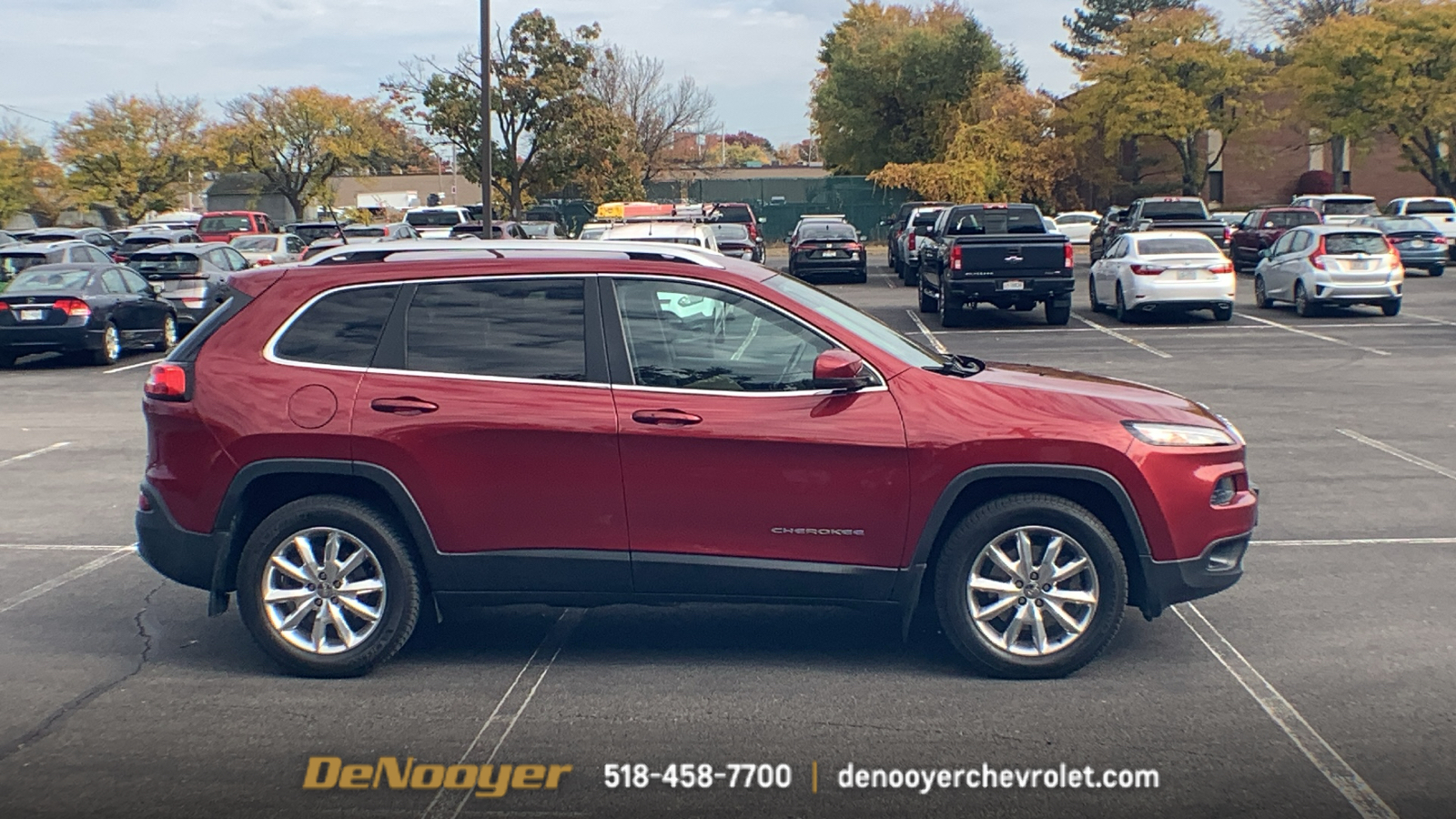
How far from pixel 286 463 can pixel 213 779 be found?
147 centimetres

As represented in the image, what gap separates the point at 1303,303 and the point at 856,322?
20.1m

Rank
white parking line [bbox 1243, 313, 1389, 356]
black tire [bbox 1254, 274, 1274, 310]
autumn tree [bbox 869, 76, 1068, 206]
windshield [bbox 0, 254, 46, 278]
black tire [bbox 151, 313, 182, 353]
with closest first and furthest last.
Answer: white parking line [bbox 1243, 313, 1389, 356] < black tire [bbox 151, 313, 182, 353] < windshield [bbox 0, 254, 46, 278] < black tire [bbox 1254, 274, 1274, 310] < autumn tree [bbox 869, 76, 1068, 206]

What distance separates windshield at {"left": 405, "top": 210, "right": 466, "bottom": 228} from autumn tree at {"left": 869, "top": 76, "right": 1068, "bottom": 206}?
22.8m

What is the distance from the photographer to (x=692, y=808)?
4.77 m

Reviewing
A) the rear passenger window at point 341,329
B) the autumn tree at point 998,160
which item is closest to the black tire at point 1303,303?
the rear passenger window at point 341,329

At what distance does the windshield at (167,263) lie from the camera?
23312 mm

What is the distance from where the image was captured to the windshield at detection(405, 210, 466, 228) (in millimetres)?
39594

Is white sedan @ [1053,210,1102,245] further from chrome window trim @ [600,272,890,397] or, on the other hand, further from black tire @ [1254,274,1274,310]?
chrome window trim @ [600,272,890,397]

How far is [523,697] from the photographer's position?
19.3ft

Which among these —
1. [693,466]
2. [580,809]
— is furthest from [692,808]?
[693,466]

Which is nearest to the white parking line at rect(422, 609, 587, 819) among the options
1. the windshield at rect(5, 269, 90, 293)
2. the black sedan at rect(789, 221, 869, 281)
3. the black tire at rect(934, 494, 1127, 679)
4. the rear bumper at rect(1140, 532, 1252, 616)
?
the black tire at rect(934, 494, 1127, 679)

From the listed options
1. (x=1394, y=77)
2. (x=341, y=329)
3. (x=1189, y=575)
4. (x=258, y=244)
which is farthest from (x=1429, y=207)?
(x=341, y=329)

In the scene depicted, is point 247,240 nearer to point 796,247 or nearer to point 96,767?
point 796,247

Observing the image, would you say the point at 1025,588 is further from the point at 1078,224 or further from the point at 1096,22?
the point at 1096,22
